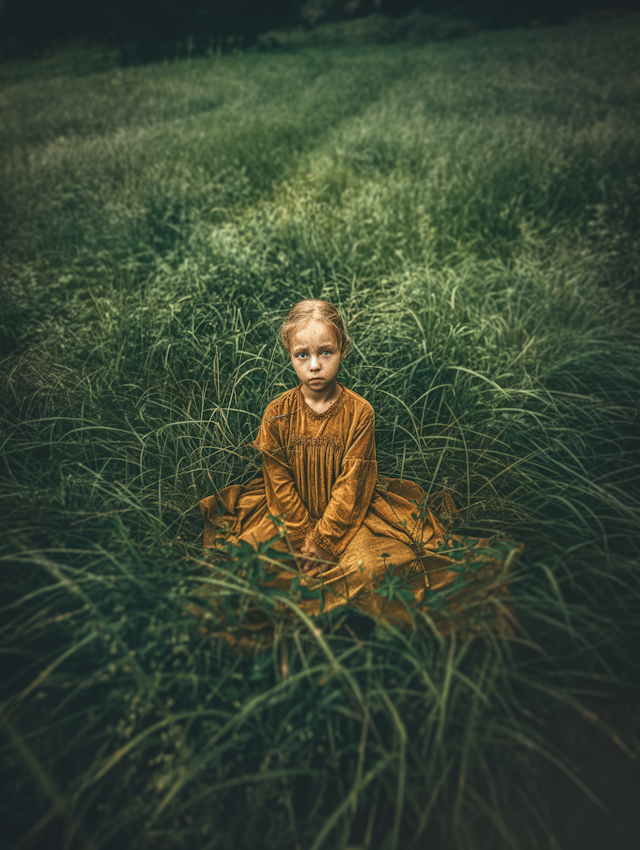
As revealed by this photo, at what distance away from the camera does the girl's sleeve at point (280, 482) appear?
1.64 meters

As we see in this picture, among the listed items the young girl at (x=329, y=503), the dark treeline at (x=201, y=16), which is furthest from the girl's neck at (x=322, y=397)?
the dark treeline at (x=201, y=16)

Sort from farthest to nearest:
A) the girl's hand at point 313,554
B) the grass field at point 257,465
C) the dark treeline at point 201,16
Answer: the dark treeline at point 201,16 → the girl's hand at point 313,554 → the grass field at point 257,465

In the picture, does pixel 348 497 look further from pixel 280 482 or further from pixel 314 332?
pixel 314 332

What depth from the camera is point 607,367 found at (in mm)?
2383

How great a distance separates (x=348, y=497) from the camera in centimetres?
157

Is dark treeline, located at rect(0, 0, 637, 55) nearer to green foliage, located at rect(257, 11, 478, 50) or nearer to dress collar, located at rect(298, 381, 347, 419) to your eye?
green foliage, located at rect(257, 11, 478, 50)

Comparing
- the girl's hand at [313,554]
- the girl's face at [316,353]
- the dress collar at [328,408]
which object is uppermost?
the girl's face at [316,353]

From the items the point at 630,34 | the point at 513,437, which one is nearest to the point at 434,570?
the point at 513,437

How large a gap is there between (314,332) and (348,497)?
565 millimetres

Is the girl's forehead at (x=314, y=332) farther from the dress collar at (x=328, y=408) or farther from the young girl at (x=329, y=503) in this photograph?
the dress collar at (x=328, y=408)

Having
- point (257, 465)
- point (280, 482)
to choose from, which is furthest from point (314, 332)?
point (257, 465)

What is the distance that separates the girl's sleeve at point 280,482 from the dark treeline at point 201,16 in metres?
9.93

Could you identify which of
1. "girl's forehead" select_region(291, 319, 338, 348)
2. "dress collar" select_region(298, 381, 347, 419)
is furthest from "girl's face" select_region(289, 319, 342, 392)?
"dress collar" select_region(298, 381, 347, 419)

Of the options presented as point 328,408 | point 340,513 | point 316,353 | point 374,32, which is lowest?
point 340,513
